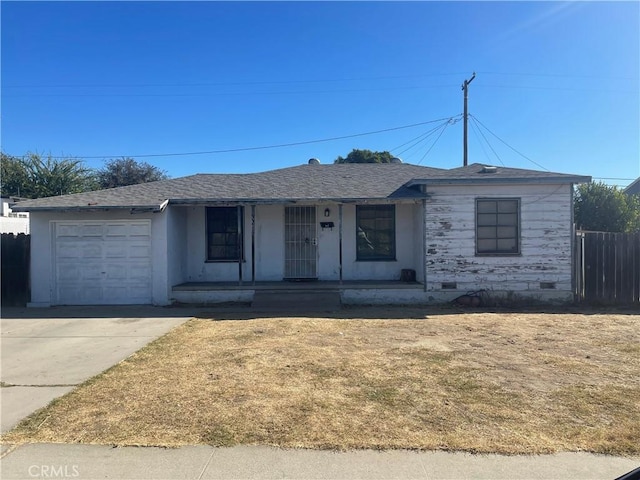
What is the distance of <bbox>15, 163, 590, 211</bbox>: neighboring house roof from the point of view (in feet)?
37.6

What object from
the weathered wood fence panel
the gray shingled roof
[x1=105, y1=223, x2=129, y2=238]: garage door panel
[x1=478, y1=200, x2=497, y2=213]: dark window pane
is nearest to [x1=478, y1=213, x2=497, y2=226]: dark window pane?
[x1=478, y1=200, x2=497, y2=213]: dark window pane

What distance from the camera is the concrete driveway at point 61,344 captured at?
5.14m

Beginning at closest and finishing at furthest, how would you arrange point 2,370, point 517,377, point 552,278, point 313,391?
point 313,391, point 517,377, point 2,370, point 552,278

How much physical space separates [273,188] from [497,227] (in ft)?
20.6

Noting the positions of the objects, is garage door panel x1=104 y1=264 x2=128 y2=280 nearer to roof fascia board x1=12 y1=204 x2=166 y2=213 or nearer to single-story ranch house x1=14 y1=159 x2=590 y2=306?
Answer: single-story ranch house x1=14 y1=159 x2=590 y2=306

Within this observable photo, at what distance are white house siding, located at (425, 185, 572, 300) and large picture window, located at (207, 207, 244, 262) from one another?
579cm

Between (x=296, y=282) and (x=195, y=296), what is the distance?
290 cm

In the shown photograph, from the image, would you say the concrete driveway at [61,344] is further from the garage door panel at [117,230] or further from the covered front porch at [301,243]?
the covered front porch at [301,243]

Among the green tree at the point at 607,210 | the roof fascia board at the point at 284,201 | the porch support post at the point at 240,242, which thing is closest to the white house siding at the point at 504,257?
the roof fascia board at the point at 284,201

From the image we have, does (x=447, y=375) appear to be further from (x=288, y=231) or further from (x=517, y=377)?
(x=288, y=231)

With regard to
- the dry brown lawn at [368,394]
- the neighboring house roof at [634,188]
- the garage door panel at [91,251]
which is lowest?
the dry brown lawn at [368,394]

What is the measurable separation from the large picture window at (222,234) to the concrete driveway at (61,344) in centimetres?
283

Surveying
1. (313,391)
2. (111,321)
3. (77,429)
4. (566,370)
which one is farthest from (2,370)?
(566,370)

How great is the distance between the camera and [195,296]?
11.9m
